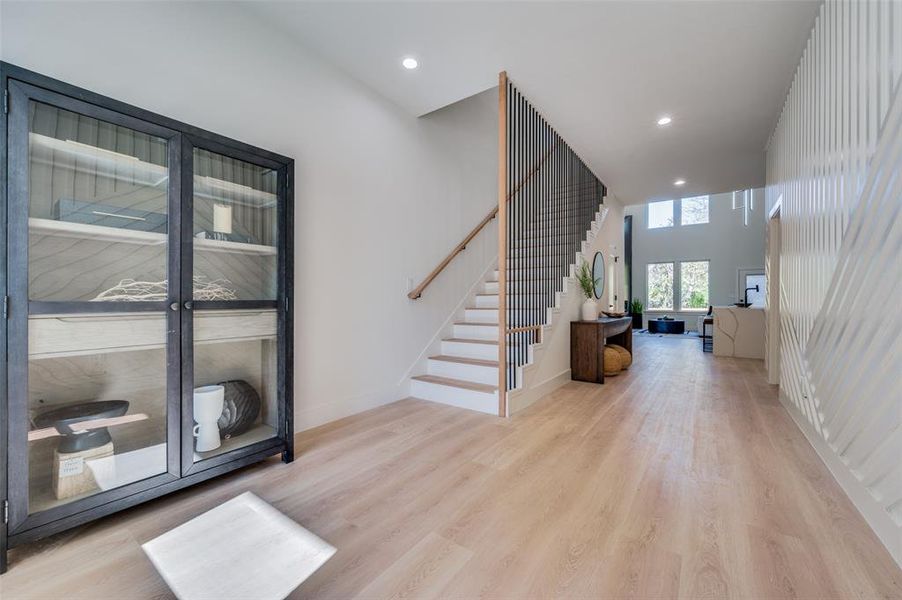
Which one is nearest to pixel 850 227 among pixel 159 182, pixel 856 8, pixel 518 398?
pixel 856 8

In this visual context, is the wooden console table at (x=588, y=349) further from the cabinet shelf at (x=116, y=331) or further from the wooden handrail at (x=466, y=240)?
the cabinet shelf at (x=116, y=331)

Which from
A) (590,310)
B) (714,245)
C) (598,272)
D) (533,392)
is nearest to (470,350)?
(533,392)

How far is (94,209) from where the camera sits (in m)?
1.66

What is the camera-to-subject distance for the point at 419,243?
12.9 ft

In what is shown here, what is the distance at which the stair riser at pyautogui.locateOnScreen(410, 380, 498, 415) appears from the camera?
10.6 feet

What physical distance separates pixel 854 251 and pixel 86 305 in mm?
3631

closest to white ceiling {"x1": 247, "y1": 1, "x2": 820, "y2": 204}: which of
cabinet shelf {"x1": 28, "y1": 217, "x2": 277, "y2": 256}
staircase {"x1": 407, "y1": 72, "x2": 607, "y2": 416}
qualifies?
staircase {"x1": 407, "y1": 72, "x2": 607, "y2": 416}

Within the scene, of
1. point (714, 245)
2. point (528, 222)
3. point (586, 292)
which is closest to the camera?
point (528, 222)

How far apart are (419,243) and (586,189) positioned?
313 cm

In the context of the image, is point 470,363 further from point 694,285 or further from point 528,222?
point 694,285

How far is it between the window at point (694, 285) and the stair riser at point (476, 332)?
1088 centimetres

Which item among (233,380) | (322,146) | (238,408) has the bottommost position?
(238,408)

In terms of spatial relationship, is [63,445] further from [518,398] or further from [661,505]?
[518,398]

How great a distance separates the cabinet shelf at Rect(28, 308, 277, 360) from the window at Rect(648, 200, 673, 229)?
1369 cm
